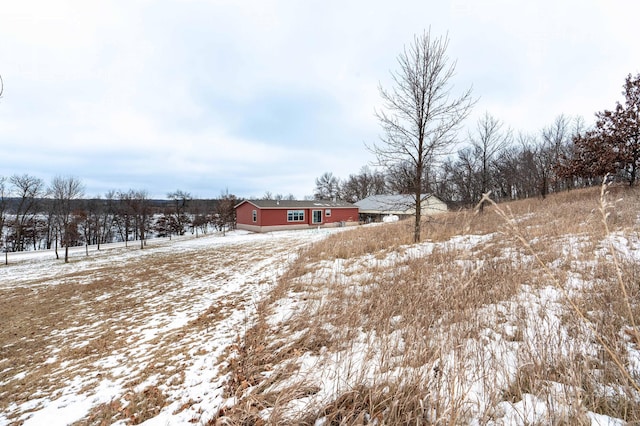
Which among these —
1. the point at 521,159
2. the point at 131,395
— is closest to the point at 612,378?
the point at 131,395

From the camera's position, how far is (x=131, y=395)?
338 centimetres

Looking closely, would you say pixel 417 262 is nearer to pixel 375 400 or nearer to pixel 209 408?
pixel 375 400

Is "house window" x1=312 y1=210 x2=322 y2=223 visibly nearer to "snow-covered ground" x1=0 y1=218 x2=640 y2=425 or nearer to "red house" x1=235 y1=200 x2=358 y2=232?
"red house" x1=235 y1=200 x2=358 y2=232

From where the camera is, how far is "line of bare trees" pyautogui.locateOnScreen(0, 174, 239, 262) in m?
19.7

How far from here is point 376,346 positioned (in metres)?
2.76

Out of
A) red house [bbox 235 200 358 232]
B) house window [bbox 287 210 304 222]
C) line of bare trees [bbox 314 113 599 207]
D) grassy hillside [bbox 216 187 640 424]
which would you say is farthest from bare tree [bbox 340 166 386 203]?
grassy hillside [bbox 216 187 640 424]

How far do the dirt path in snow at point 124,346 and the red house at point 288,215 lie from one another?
18412 mm

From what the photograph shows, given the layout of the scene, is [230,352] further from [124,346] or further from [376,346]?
[124,346]

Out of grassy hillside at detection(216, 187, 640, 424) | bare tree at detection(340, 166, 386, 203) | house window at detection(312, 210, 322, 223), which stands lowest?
grassy hillside at detection(216, 187, 640, 424)

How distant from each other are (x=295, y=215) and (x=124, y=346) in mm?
25683

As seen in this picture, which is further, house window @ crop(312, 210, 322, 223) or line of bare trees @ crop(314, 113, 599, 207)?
house window @ crop(312, 210, 322, 223)

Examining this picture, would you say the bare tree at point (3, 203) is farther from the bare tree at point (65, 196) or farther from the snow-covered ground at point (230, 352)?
the snow-covered ground at point (230, 352)

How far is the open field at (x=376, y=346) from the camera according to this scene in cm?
186

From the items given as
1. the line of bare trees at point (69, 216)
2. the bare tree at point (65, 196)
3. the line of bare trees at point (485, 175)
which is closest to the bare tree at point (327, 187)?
the line of bare trees at point (485, 175)
